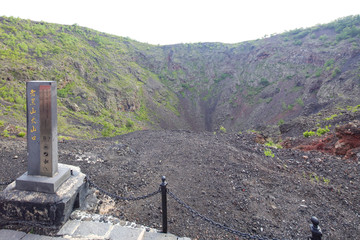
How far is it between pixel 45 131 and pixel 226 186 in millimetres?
3942

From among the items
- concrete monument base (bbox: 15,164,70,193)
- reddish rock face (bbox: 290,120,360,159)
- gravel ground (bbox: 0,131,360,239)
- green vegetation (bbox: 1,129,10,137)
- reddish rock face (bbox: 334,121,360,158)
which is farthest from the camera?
green vegetation (bbox: 1,129,10,137)

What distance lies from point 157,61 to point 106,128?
76.3ft

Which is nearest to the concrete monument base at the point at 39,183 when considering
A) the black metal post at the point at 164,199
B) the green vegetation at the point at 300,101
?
the black metal post at the point at 164,199

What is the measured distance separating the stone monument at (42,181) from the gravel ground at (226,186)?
780mm

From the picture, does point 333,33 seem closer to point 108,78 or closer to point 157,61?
point 157,61

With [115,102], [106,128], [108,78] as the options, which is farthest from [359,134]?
[108,78]

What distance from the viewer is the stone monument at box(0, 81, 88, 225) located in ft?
10.00

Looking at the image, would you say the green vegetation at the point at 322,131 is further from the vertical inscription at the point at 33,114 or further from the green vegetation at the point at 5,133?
the green vegetation at the point at 5,133

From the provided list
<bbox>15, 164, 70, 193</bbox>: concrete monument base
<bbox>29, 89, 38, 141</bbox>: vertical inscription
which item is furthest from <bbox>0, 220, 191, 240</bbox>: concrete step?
<bbox>29, 89, 38, 141</bbox>: vertical inscription

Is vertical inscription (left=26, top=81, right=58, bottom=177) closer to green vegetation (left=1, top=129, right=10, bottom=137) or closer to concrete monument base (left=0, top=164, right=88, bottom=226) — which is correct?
concrete monument base (left=0, top=164, right=88, bottom=226)

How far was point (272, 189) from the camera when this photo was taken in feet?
16.5

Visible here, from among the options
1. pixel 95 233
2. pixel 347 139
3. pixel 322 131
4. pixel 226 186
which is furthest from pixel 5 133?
pixel 322 131

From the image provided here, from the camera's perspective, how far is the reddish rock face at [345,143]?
808 cm

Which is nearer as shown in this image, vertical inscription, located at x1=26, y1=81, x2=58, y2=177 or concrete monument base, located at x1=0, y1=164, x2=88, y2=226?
concrete monument base, located at x1=0, y1=164, x2=88, y2=226
